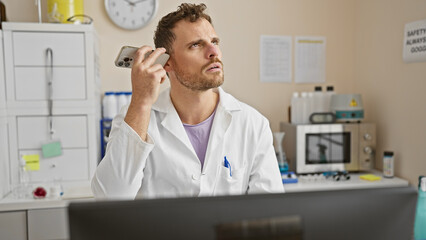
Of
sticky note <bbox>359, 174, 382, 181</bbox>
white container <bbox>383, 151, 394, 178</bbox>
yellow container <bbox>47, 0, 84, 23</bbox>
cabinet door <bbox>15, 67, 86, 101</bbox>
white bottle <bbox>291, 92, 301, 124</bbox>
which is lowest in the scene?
sticky note <bbox>359, 174, 382, 181</bbox>

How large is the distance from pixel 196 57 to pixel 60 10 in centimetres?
131

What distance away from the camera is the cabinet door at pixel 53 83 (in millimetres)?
2465

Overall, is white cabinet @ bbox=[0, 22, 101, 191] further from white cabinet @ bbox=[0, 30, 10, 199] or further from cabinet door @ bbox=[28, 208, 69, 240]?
cabinet door @ bbox=[28, 208, 69, 240]

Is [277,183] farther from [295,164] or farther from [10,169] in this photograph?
[10,169]

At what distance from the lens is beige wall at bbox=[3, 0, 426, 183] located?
267 centimetres

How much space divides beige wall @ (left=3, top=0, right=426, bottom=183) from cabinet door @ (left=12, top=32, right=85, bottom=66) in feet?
1.26

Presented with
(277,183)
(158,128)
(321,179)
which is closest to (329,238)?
(277,183)

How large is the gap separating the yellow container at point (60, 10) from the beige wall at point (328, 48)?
24 cm

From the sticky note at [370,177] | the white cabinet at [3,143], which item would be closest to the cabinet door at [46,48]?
the white cabinet at [3,143]

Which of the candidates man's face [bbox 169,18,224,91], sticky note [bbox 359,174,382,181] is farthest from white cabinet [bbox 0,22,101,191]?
sticky note [bbox 359,174,382,181]

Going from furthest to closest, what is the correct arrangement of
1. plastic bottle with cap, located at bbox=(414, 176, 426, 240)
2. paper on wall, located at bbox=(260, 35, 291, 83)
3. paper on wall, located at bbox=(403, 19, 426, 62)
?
paper on wall, located at bbox=(260, 35, 291, 83) < paper on wall, located at bbox=(403, 19, 426, 62) < plastic bottle with cap, located at bbox=(414, 176, 426, 240)

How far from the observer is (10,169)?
2.45 m

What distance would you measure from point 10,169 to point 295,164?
1.85 meters

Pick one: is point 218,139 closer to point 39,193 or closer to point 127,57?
point 127,57
